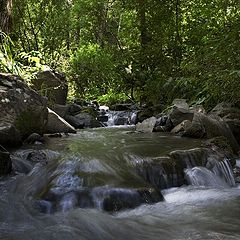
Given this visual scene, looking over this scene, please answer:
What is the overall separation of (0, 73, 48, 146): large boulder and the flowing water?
41 cm

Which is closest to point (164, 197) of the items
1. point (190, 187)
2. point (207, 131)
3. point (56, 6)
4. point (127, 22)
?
point (190, 187)

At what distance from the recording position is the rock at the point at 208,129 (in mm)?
6423

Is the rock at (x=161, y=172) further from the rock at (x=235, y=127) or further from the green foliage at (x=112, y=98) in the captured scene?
the green foliage at (x=112, y=98)

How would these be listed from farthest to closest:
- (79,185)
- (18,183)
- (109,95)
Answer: (109,95)
(18,183)
(79,185)

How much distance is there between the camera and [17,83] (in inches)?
245

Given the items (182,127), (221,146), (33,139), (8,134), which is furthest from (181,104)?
(8,134)

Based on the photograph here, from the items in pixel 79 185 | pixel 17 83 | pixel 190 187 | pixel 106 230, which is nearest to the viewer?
pixel 106 230

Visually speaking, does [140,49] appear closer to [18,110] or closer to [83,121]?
[83,121]

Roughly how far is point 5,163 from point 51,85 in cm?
544

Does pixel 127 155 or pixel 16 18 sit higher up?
pixel 16 18

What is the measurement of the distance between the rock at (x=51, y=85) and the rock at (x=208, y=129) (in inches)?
142

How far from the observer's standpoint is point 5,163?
14.3 ft

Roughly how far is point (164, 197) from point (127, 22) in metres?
10.0

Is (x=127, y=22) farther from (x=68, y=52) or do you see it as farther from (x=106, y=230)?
(x=106, y=230)
